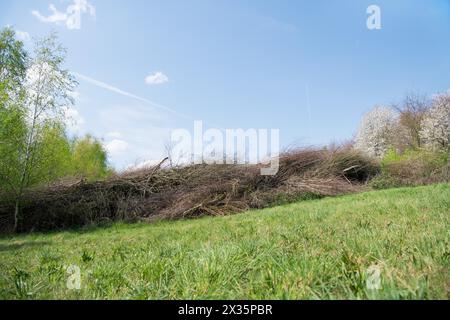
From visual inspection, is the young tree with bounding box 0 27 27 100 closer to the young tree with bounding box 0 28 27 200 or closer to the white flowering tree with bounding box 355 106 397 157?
the young tree with bounding box 0 28 27 200

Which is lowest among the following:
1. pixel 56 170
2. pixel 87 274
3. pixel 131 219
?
pixel 131 219

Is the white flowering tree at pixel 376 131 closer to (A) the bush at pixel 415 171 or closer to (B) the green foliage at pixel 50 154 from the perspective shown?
(A) the bush at pixel 415 171

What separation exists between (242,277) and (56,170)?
17.5m

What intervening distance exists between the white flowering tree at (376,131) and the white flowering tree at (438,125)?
6.30 meters

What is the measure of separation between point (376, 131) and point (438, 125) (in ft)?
32.9

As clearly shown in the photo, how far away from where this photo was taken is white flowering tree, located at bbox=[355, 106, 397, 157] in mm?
36062

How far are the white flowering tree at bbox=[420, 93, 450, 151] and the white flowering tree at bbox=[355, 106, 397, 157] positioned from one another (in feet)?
20.7

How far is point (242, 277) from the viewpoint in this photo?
7.09ft

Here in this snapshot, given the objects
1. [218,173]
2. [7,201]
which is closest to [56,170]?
[7,201]

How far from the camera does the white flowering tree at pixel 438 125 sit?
2644 cm

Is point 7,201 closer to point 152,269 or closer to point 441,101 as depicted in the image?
point 152,269

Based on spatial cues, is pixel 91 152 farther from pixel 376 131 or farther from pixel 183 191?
pixel 376 131

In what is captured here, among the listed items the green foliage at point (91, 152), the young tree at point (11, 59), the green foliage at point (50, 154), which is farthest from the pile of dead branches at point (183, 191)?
the green foliage at point (91, 152)

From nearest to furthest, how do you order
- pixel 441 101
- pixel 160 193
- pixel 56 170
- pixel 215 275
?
pixel 215 275
pixel 160 193
pixel 56 170
pixel 441 101
